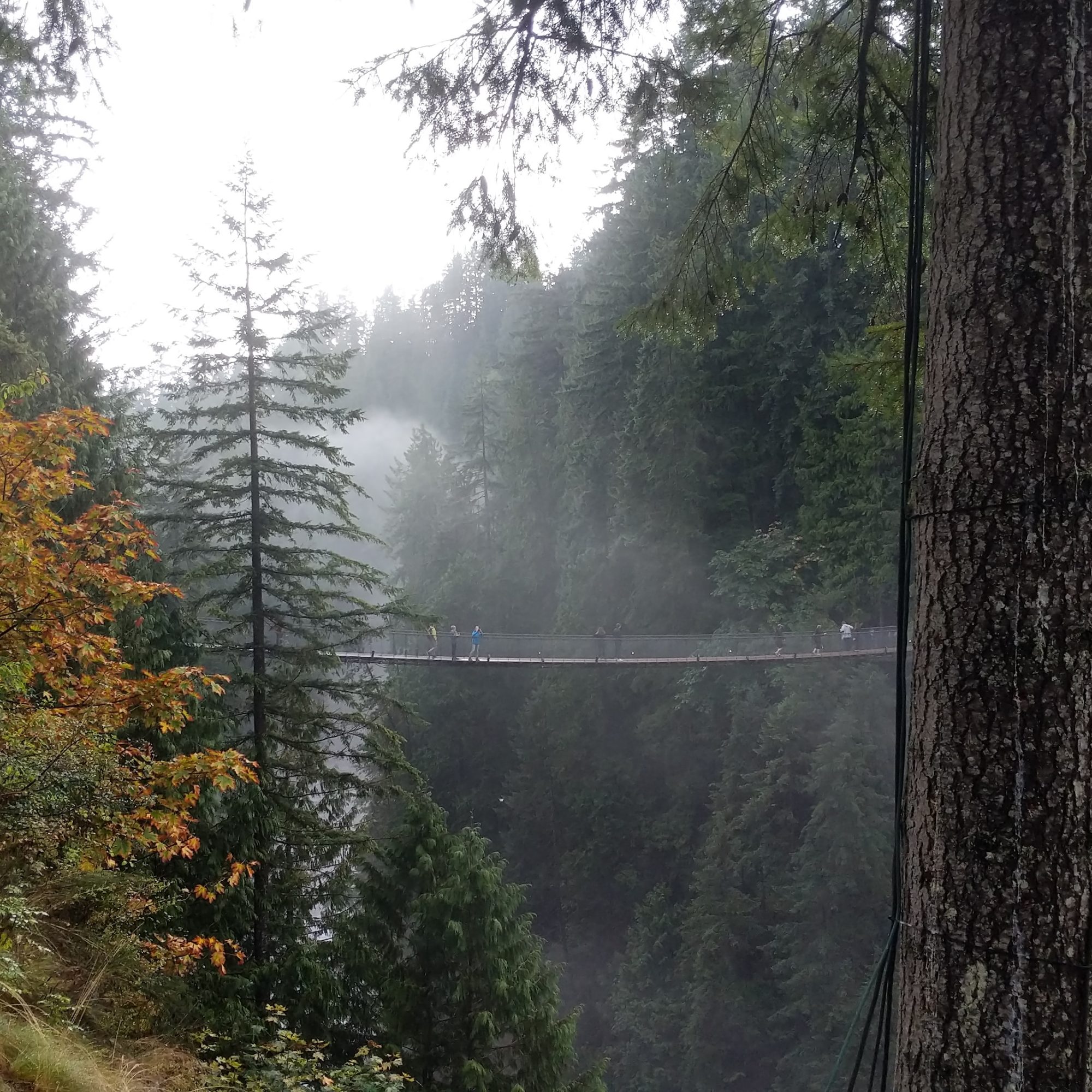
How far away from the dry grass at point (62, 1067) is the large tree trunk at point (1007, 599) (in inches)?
83.7

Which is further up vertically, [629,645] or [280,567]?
[280,567]

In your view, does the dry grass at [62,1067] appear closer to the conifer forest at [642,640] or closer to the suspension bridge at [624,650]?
the conifer forest at [642,640]

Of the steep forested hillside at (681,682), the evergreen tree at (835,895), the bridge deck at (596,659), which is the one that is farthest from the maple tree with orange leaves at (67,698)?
the evergreen tree at (835,895)

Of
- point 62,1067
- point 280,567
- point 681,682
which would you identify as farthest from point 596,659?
point 62,1067

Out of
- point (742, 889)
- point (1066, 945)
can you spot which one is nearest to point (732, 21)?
point (1066, 945)

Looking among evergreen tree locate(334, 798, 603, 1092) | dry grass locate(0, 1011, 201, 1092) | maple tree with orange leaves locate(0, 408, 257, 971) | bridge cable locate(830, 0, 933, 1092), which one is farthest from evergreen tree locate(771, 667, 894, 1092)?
bridge cable locate(830, 0, 933, 1092)

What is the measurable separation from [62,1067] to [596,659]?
12.8 meters

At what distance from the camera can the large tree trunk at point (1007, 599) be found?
129cm

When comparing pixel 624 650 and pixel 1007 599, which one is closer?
pixel 1007 599

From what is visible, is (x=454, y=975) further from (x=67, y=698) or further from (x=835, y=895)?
(x=835, y=895)

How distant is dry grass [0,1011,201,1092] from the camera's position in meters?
2.19

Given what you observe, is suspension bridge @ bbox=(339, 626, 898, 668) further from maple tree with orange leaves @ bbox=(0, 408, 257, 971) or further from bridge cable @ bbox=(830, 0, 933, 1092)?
bridge cable @ bbox=(830, 0, 933, 1092)

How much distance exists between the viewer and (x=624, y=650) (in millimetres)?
17000

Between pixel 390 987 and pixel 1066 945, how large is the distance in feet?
23.6
